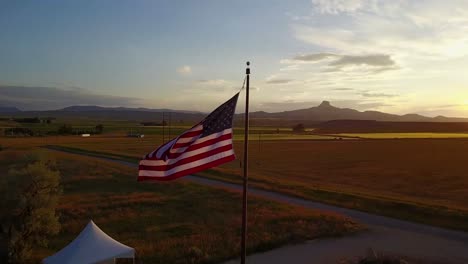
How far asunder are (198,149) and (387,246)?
13039 mm

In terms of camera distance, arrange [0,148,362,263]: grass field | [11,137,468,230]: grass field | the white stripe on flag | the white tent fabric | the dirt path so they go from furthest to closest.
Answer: [11,137,468,230]: grass field → [0,148,362,263]: grass field → the dirt path → the white tent fabric → the white stripe on flag

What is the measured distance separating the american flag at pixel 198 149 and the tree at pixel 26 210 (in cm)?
1119

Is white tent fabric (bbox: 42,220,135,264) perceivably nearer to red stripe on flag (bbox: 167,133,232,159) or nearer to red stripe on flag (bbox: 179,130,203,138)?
red stripe on flag (bbox: 167,133,232,159)

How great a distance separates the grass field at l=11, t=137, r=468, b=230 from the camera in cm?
2858

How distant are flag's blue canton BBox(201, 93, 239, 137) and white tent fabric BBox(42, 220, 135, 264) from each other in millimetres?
6353

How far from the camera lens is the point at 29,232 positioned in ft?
65.2

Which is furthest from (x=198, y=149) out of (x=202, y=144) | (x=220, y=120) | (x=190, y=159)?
(x=220, y=120)

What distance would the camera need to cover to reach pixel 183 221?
2588 cm

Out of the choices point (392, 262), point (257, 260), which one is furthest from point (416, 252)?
point (257, 260)

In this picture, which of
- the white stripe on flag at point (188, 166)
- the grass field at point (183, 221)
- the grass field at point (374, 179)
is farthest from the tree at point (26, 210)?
the grass field at point (374, 179)

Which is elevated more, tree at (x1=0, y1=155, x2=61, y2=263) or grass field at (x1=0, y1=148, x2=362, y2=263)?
tree at (x1=0, y1=155, x2=61, y2=263)

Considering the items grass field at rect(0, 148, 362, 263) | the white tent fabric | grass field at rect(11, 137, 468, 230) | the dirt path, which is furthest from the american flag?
grass field at rect(11, 137, 468, 230)

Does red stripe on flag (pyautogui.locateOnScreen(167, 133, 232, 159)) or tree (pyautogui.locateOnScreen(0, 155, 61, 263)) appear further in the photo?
tree (pyautogui.locateOnScreen(0, 155, 61, 263))

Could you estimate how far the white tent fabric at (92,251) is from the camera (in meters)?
14.8
